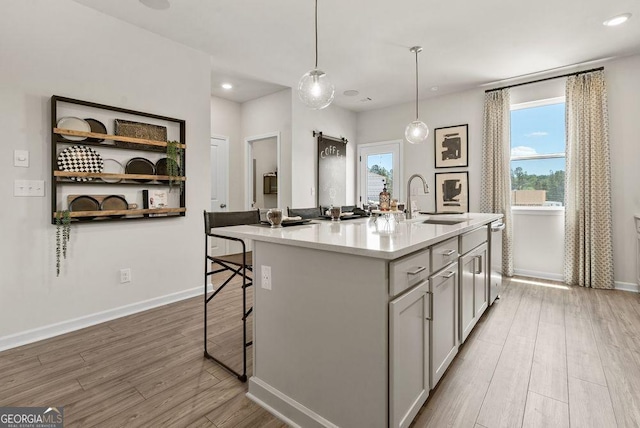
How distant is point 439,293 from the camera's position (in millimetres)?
1699

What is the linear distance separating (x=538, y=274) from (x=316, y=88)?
4.04 meters

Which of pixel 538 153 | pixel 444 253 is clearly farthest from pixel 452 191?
pixel 444 253

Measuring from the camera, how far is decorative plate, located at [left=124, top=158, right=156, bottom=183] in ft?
9.53

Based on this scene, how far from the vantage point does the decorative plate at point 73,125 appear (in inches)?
98.3

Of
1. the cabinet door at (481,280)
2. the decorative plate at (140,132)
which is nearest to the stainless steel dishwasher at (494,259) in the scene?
the cabinet door at (481,280)

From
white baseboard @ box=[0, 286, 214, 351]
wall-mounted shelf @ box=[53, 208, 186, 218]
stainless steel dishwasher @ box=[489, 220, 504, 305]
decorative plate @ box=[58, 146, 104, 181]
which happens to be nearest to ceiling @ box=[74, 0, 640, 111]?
decorative plate @ box=[58, 146, 104, 181]

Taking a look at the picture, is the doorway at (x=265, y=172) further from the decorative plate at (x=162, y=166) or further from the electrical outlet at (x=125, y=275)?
the electrical outlet at (x=125, y=275)

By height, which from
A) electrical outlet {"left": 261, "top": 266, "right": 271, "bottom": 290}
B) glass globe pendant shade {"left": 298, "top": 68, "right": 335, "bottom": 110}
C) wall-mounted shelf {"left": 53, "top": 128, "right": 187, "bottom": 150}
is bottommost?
electrical outlet {"left": 261, "top": 266, "right": 271, "bottom": 290}

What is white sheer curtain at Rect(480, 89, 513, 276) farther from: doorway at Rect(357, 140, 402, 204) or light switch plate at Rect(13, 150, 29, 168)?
light switch plate at Rect(13, 150, 29, 168)

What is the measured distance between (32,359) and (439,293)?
2.71 meters

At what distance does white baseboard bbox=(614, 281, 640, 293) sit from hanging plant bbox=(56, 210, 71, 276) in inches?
228

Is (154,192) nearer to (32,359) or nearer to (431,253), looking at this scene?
(32,359)

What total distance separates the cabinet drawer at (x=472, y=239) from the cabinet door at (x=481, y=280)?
6 centimetres

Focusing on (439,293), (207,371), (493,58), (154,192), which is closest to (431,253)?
(439,293)
